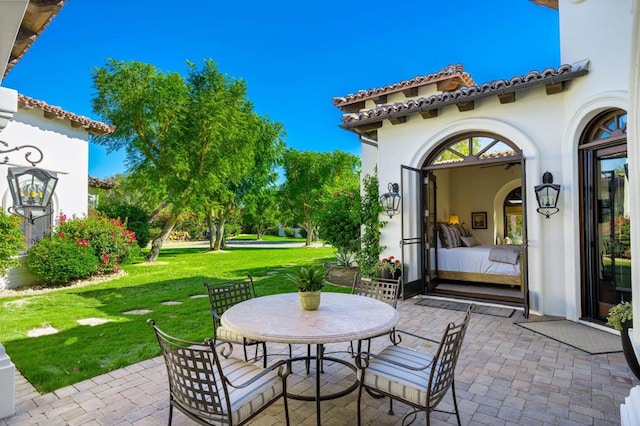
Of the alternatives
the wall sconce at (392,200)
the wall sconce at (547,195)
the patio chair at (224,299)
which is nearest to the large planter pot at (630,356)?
the wall sconce at (547,195)

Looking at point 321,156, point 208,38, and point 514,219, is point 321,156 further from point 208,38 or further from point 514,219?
point 514,219

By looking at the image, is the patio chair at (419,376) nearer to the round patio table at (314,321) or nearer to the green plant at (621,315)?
the round patio table at (314,321)

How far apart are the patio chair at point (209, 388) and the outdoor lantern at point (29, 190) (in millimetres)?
2299

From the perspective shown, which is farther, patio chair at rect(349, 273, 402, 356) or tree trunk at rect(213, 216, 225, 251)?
tree trunk at rect(213, 216, 225, 251)

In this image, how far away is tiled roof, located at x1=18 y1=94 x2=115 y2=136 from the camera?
845cm

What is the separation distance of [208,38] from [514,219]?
47.5 feet

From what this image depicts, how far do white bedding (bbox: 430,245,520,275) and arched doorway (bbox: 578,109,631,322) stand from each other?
1.98 metres

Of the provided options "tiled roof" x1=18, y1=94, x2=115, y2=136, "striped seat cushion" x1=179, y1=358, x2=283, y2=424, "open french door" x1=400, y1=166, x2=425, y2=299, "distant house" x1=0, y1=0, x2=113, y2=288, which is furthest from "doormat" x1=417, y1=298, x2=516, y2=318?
"tiled roof" x1=18, y1=94, x2=115, y2=136

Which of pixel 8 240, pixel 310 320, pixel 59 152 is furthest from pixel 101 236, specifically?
pixel 310 320

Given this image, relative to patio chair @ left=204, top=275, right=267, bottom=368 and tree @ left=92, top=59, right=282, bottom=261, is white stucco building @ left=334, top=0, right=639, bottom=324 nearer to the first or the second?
patio chair @ left=204, top=275, right=267, bottom=368

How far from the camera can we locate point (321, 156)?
26969mm

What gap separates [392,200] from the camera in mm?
7160

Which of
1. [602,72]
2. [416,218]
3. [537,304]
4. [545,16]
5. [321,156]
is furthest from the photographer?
[321,156]

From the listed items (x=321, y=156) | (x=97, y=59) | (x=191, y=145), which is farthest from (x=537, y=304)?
(x=321, y=156)
